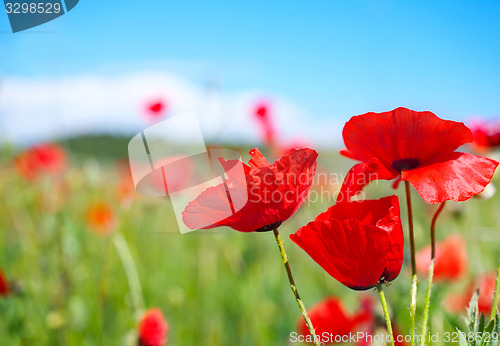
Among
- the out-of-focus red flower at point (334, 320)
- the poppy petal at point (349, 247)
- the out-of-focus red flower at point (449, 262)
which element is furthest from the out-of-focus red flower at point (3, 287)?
the out-of-focus red flower at point (449, 262)

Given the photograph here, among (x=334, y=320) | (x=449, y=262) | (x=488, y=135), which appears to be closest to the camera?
(x=488, y=135)

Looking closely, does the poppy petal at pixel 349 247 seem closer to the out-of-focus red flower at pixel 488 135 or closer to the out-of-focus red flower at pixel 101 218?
the out-of-focus red flower at pixel 488 135

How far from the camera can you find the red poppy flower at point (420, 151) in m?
0.27

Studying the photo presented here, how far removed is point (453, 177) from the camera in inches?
10.8

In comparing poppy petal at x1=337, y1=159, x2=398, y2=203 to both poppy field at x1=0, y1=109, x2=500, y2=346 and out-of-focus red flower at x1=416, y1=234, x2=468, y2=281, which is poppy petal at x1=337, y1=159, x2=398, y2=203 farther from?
out-of-focus red flower at x1=416, y1=234, x2=468, y2=281

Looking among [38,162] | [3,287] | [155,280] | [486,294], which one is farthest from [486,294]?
[38,162]

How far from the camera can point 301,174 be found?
0.89 ft

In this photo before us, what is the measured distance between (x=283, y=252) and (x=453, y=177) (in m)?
A: 0.11

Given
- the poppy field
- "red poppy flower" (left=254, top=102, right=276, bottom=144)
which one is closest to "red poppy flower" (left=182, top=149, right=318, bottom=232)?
the poppy field

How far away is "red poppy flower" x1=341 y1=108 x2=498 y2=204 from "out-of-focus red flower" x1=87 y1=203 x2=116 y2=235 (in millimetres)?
1076

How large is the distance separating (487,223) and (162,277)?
3.66ft

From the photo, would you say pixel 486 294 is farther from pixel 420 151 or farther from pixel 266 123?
pixel 266 123

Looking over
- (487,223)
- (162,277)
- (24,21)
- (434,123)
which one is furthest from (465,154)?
(487,223)

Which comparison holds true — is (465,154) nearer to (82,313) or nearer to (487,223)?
(82,313)
